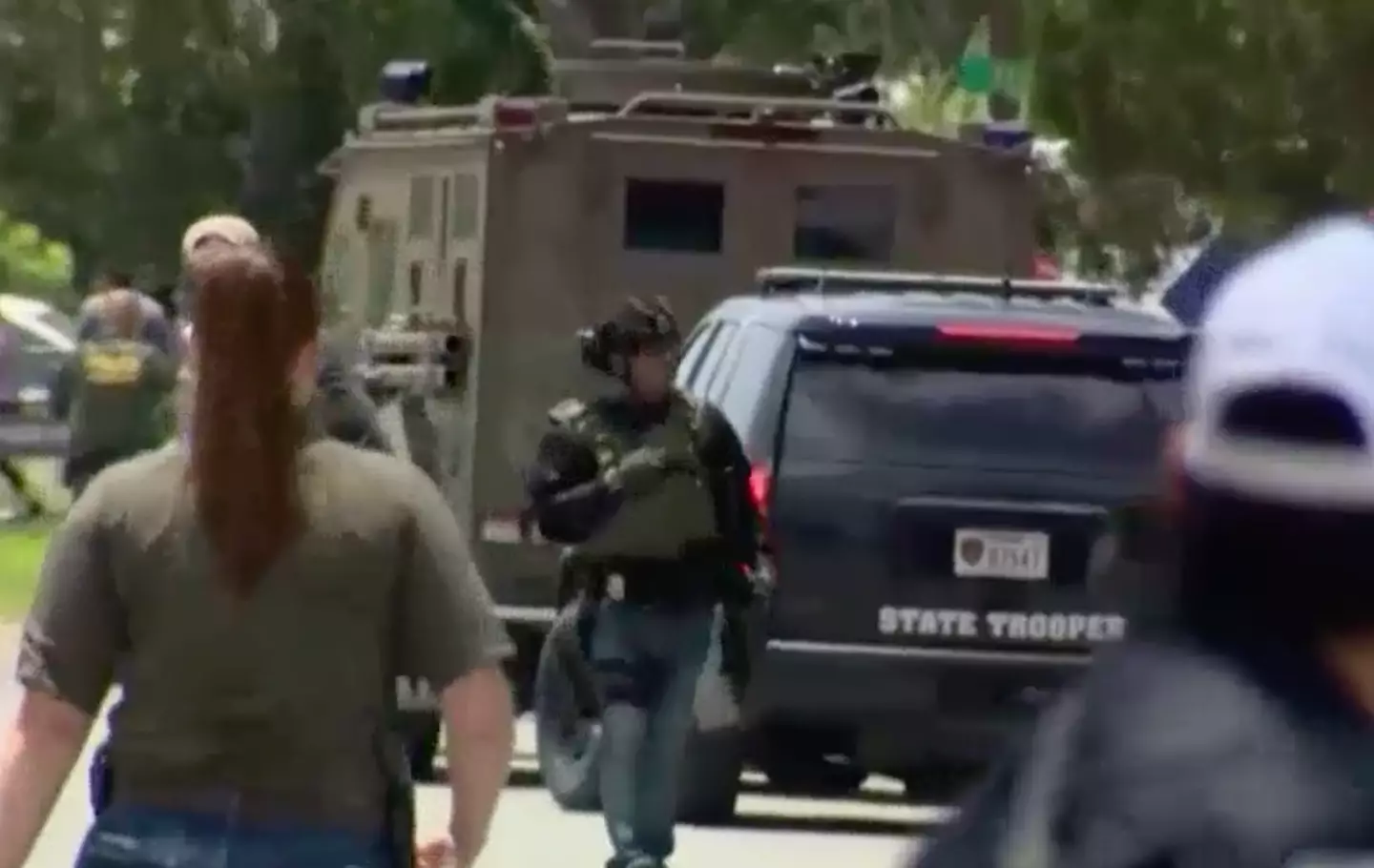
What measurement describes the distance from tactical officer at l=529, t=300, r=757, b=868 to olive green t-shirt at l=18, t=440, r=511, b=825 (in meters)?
5.63

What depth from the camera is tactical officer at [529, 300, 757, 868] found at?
1093cm

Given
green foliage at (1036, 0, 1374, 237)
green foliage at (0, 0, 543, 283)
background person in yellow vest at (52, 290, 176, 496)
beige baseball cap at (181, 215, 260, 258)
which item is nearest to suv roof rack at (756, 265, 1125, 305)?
beige baseball cap at (181, 215, 260, 258)

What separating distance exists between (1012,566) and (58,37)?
25418mm

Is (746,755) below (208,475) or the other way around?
below

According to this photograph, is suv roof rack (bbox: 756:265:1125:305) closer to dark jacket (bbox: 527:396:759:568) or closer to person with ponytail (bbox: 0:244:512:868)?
dark jacket (bbox: 527:396:759:568)

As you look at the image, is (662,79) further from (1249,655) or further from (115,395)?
(1249,655)

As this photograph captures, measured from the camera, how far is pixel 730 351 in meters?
13.3

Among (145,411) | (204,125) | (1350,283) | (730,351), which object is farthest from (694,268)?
(204,125)

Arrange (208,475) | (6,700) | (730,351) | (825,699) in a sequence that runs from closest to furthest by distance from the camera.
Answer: (208,475) < (825,699) < (730,351) < (6,700)

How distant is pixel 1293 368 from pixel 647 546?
8.57m

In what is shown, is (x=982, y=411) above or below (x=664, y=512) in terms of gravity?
below

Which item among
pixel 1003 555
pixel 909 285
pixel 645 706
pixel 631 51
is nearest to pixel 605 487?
pixel 645 706

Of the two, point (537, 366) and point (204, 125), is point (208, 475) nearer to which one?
point (537, 366)

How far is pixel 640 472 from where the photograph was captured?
10.9 m
